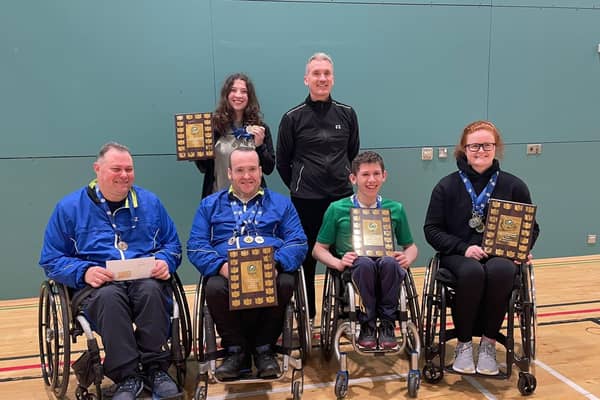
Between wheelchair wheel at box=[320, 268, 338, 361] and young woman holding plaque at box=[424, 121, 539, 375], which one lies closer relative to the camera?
young woman holding plaque at box=[424, 121, 539, 375]

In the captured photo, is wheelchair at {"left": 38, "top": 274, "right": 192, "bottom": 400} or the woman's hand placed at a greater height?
the woman's hand

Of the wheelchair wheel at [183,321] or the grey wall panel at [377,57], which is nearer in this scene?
the wheelchair wheel at [183,321]

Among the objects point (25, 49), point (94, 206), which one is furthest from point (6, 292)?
point (94, 206)

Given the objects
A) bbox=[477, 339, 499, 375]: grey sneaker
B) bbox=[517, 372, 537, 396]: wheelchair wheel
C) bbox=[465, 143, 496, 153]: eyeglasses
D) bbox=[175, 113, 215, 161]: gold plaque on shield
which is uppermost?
bbox=[175, 113, 215, 161]: gold plaque on shield

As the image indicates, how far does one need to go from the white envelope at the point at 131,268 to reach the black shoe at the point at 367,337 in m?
0.99

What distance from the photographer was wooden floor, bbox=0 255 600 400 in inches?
87.6

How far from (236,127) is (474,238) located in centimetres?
144

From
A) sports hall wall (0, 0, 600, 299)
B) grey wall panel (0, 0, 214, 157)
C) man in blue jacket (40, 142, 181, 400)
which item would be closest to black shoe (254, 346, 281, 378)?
man in blue jacket (40, 142, 181, 400)

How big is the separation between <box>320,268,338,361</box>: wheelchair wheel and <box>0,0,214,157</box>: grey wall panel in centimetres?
189

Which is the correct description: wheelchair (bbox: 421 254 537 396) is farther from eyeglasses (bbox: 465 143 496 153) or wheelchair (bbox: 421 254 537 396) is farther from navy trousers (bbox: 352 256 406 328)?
eyeglasses (bbox: 465 143 496 153)

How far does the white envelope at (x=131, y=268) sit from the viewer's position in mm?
2039

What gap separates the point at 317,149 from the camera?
2.72 m

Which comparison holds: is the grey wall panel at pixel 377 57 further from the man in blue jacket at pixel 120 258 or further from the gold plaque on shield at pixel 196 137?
the man in blue jacket at pixel 120 258

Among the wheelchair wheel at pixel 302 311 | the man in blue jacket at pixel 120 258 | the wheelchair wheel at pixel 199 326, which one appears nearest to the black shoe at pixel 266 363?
the wheelchair wheel at pixel 302 311
